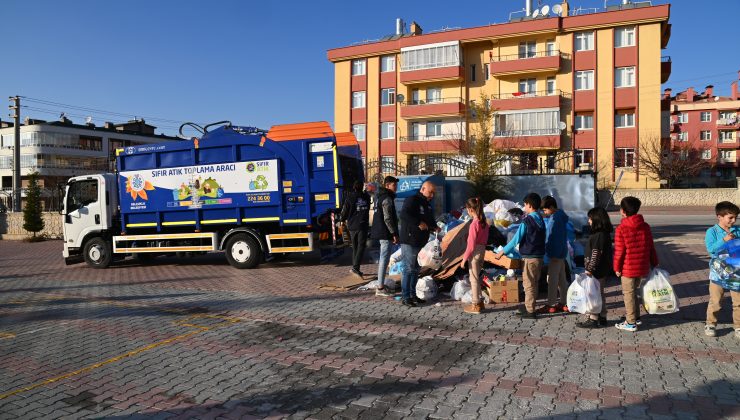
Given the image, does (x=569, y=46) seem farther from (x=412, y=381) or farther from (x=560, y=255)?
(x=412, y=381)

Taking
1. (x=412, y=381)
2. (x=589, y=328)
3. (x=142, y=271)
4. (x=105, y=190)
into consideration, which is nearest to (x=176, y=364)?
(x=412, y=381)

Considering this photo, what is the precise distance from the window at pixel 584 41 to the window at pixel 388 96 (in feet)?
49.6

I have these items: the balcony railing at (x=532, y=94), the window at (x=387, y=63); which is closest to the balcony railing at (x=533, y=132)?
the balcony railing at (x=532, y=94)

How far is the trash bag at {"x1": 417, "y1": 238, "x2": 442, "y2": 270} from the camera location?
29.0ft

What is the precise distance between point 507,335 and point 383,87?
40.9 meters

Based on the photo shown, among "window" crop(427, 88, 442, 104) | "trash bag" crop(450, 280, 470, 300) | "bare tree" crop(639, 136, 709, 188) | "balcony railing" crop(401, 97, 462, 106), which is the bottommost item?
"trash bag" crop(450, 280, 470, 300)

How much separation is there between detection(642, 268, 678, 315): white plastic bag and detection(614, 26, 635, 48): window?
37094 mm

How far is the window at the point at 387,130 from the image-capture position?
44875 millimetres

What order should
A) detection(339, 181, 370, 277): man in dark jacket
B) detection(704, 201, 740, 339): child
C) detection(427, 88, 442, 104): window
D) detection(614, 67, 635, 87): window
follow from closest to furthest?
1. detection(704, 201, 740, 339): child
2. detection(339, 181, 370, 277): man in dark jacket
3. detection(614, 67, 635, 87): window
4. detection(427, 88, 442, 104): window

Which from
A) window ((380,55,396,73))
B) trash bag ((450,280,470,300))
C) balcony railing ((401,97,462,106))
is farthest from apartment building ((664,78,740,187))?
trash bag ((450,280,470,300))

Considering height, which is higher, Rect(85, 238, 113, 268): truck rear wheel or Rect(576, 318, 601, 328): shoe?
Rect(85, 238, 113, 268): truck rear wheel

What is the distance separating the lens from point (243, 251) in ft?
40.4

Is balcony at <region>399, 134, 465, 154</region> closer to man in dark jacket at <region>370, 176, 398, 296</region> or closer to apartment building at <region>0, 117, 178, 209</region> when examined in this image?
man in dark jacket at <region>370, 176, 398, 296</region>

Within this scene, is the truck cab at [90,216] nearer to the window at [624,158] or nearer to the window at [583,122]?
the window at [583,122]
